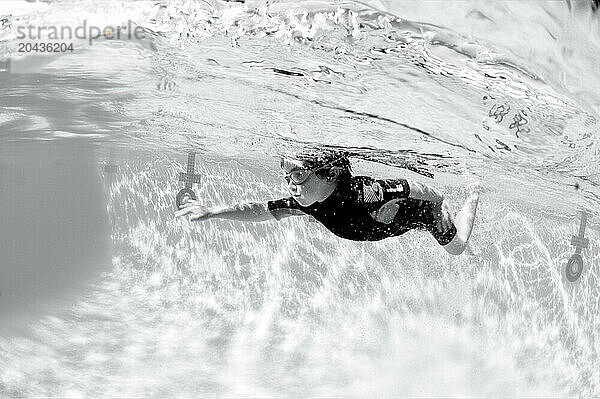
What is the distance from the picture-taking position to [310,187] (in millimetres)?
6004

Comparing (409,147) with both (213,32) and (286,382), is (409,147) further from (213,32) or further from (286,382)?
(286,382)

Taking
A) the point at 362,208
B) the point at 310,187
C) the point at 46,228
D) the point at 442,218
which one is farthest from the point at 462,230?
the point at 46,228

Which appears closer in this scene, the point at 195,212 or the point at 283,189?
the point at 195,212

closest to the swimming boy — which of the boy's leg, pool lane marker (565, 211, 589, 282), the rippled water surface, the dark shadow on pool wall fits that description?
the boy's leg

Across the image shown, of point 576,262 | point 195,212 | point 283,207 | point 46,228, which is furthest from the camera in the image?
point 46,228

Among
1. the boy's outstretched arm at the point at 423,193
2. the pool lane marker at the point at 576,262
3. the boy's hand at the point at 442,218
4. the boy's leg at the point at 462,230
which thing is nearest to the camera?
the boy's outstretched arm at the point at 423,193

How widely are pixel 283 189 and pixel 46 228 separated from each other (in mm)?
37779

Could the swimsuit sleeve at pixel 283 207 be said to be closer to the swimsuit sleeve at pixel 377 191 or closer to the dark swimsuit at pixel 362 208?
the dark swimsuit at pixel 362 208

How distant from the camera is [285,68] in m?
6.25

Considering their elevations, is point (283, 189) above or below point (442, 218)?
below

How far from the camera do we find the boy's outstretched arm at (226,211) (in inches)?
230

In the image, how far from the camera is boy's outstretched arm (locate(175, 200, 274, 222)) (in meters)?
5.84

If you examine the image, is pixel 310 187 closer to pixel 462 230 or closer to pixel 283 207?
pixel 283 207

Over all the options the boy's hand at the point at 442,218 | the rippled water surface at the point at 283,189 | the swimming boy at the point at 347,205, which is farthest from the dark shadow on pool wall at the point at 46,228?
the boy's hand at the point at 442,218
